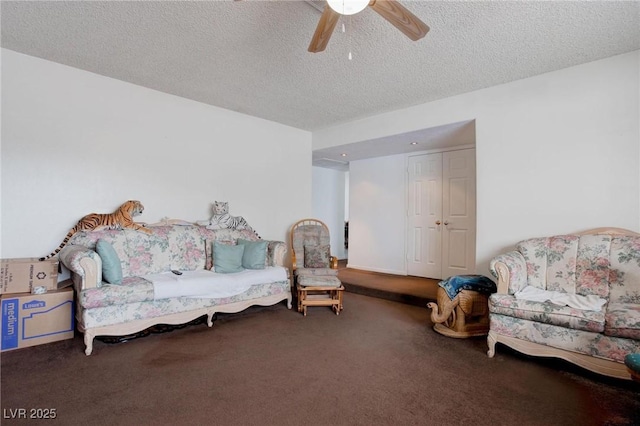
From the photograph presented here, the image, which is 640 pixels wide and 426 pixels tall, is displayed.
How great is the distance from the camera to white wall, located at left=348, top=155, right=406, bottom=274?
562 cm

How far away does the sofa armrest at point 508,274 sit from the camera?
108 inches

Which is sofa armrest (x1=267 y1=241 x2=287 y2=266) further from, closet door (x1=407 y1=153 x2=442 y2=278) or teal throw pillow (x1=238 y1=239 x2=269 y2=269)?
closet door (x1=407 y1=153 x2=442 y2=278)

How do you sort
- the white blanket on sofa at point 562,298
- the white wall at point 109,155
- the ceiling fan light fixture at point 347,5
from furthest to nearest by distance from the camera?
the white wall at point 109,155, the white blanket on sofa at point 562,298, the ceiling fan light fixture at point 347,5

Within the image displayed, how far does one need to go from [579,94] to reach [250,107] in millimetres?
3657

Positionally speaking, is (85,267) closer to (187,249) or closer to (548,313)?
(187,249)

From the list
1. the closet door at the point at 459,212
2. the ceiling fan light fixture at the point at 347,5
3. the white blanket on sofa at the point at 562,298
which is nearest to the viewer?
the ceiling fan light fixture at the point at 347,5

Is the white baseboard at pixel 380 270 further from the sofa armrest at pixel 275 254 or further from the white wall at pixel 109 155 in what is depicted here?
the sofa armrest at pixel 275 254

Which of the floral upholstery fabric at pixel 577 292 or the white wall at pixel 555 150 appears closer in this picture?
the floral upholstery fabric at pixel 577 292

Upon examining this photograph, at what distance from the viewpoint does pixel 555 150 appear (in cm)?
312

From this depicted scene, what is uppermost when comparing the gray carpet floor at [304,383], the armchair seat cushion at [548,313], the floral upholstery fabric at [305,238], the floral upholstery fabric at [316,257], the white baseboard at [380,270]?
the floral upholstery fabric at [305,238]

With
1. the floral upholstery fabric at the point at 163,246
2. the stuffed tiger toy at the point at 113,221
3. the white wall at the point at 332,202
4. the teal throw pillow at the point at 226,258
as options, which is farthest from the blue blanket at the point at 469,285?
the white wall at the point at 332,202

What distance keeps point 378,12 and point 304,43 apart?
3.34ft

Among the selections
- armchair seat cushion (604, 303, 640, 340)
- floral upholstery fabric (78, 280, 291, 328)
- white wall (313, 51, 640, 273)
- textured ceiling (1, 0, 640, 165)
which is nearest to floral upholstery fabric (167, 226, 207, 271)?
floral upholstery fabric (78, 280, 291, 328)

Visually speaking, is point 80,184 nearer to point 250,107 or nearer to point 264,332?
point 250,107
